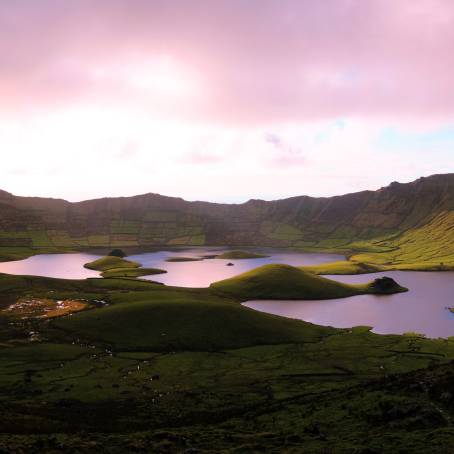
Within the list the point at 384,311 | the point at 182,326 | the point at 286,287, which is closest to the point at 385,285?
the point at 384,311

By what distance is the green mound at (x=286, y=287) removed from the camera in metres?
168

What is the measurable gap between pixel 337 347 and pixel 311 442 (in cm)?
5677

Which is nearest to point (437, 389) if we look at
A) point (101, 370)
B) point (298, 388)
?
point (298, 388)

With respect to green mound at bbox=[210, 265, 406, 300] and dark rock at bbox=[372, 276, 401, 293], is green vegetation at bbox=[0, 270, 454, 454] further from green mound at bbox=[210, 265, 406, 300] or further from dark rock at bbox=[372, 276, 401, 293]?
dark rock at bbox=[372, 276, 401, 293]

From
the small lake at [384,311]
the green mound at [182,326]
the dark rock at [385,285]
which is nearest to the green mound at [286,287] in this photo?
the dark rock at [385,285]

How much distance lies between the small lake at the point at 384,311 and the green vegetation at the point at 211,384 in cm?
1506

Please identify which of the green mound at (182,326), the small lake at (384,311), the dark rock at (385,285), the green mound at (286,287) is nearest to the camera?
the green mound at (182,326)

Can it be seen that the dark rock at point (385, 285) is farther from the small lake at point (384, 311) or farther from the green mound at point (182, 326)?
the green mound at point (182, 326)

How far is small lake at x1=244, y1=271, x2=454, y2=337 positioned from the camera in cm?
12457

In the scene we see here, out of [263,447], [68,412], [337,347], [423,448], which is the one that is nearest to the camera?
[423,448]

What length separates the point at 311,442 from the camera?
4288cm

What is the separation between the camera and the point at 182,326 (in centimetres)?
Answer: 10725

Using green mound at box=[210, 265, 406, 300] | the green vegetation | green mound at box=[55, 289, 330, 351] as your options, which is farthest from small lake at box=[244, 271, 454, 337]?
green mound at box=[55, 289, 330, 351]

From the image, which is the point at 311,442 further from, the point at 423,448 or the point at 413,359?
the point at 413,359
